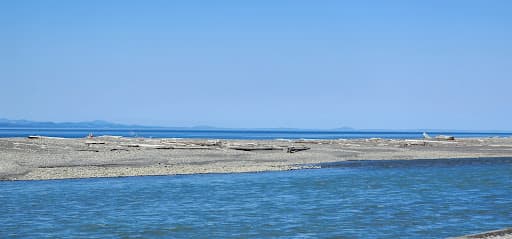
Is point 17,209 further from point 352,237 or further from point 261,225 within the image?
point 352,237

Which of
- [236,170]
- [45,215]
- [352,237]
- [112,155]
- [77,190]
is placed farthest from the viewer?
[112,155]

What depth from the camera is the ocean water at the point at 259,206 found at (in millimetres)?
17562

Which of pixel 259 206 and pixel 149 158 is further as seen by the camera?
pixel 149 158

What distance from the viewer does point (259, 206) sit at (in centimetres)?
2245

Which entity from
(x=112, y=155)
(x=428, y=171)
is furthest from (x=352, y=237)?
(x=112, y=155)

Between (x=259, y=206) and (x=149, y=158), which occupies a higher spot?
(x=149, y=158)

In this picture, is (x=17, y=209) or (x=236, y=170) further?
(x=236, y=170)

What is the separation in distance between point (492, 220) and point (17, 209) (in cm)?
1479

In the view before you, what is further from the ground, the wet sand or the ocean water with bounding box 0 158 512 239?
the wet sand

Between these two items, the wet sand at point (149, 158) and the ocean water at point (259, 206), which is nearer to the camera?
the ocean water at point (259, 206)

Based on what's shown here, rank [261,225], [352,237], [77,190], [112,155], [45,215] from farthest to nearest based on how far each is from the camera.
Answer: [112,155] < [77,190] < [45,215] < [261,225] < [352,237]

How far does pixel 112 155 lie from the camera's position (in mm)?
42250

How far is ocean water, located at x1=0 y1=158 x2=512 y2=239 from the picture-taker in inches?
691

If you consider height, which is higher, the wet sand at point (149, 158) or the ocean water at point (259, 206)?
the wet sand at point (149, 158)
